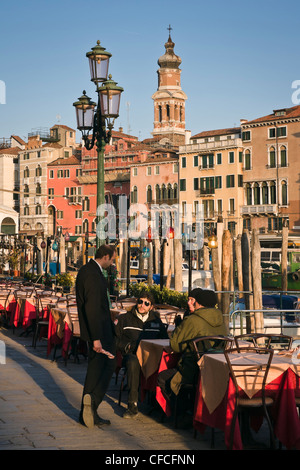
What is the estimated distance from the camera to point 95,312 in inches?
251

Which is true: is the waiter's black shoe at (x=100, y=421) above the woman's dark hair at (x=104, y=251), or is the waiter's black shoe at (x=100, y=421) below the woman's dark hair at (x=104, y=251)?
below

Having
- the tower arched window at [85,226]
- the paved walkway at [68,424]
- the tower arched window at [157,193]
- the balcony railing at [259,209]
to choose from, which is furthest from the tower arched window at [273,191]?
the paved walkway at [68,424]

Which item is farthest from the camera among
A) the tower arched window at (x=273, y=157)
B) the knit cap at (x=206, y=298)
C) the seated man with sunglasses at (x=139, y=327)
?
the tower arched window at (x=273, y=157)

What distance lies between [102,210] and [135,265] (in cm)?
4198

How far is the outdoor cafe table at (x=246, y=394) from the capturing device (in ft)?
18.5

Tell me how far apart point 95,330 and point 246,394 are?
1416mm

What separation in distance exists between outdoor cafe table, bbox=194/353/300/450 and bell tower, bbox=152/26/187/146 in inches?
3144

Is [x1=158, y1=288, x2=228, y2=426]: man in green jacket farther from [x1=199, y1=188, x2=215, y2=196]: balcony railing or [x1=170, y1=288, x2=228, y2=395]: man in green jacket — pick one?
[x1=199, y1=188, x2=215, y2=196]: balcony railing

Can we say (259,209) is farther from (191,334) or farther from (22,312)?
(191,334)

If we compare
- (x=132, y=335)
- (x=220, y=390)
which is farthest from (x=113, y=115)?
(x=220, y=390)

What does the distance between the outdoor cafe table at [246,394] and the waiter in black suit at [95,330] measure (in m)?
0.90

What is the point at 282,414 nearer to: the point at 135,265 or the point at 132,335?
the point at 132,335

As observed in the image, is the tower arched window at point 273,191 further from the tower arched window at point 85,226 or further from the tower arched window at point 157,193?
the tower arched window at point 85,226
